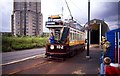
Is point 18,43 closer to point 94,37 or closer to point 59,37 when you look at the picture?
point 59,37

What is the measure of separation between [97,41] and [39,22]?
47873mm

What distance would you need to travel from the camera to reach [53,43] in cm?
2011

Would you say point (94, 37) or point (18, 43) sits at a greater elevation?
point (94, 37)

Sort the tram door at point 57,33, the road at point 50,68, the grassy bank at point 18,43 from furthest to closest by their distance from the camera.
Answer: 1. the grassy bank at point 18,43
2. the tram door at point 57,33
3. the road at point 50,68

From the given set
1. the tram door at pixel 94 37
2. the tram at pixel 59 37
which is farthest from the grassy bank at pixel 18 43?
the tram at pixel 59 37

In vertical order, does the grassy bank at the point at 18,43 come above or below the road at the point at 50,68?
above

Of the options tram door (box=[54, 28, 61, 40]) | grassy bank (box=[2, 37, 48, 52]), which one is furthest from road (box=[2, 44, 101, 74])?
grassy bank (box=[2, 37, 48, 52])

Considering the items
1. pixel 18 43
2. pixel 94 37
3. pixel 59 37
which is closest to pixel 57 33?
pixel 59 37

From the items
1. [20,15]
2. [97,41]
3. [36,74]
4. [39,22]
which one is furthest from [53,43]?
[39,22]

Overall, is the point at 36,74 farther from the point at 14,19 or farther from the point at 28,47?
the point at 14,19

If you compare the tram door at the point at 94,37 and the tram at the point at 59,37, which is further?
the tram door at the point at 94,37

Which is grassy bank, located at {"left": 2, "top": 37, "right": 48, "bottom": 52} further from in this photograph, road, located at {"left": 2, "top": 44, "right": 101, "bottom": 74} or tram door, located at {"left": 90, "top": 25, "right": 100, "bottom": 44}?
road, located at {"left": 2, "top": 44, "right": 101, "bottom": 74}

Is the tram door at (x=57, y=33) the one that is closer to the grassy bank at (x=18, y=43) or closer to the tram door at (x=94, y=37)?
the grassy bank at (x=18, y=43)

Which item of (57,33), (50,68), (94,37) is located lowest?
(50,68)
